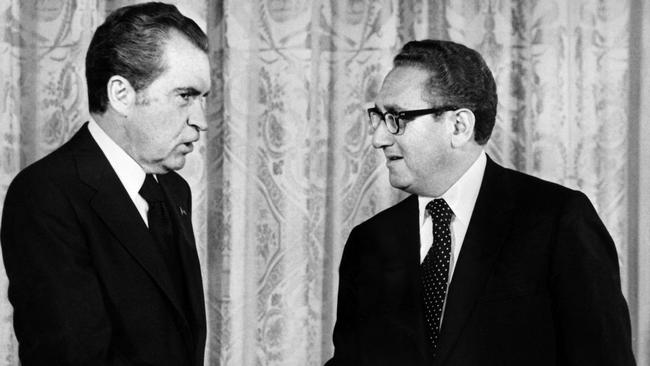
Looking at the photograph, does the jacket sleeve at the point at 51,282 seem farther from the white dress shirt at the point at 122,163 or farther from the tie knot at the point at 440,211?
the tie knot at the point at 440,211

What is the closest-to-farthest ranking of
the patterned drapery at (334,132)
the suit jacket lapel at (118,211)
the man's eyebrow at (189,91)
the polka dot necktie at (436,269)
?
the suit jacket lapel at (118,211)
the man's eyebrow at (189,91)
the polka dot necktie at (436,269)
the patterned drapery at (334,132)

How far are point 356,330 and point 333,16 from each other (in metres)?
1.37

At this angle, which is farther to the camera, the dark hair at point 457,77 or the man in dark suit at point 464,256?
the dark hair at point 457,77

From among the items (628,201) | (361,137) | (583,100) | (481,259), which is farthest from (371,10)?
(481,259)

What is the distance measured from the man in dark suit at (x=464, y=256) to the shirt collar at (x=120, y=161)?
2.03 feet

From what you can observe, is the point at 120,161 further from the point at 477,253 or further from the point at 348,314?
the point at 477,253

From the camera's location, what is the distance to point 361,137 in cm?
313

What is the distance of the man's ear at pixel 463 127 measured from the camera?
2.12 m

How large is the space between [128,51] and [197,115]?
0.70 feet

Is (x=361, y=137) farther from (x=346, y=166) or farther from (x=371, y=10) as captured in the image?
(x=371, y=10)

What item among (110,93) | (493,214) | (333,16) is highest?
(333,16)

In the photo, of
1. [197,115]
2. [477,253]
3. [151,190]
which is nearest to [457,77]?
[477,253]

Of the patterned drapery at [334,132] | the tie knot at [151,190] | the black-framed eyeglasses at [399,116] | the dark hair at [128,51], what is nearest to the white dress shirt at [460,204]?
the black-framed eyeglasses at [399,116]

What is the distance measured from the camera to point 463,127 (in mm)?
2131
